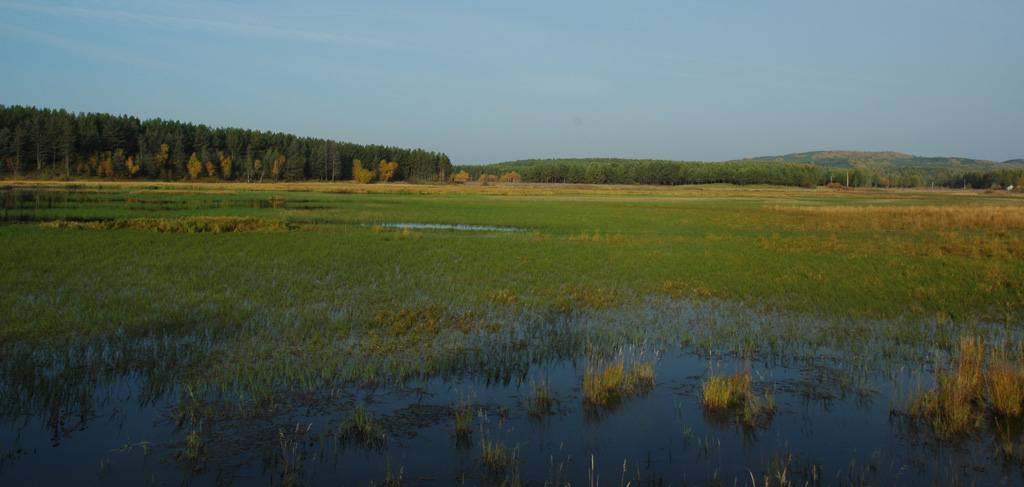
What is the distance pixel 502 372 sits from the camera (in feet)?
28.7

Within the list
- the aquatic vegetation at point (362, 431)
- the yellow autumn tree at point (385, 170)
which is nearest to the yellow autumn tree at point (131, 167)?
the yellow autumn tree at point (385, 170)

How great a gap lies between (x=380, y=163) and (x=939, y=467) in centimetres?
13761

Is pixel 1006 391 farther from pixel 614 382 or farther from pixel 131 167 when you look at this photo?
pixel 131 167

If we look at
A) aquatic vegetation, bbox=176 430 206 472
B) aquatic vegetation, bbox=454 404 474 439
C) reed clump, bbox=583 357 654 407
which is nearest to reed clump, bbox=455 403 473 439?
aquatic vegetation, bbox=454 404 474 439

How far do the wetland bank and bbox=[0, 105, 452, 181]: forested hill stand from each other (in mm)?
90034

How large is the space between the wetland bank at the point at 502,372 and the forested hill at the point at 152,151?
90.0 metres

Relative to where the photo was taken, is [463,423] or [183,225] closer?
[463,423]

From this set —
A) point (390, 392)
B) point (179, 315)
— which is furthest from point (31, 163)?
point (390, 392)

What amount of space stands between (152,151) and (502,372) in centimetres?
11110

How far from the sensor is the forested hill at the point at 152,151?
89.3 meters

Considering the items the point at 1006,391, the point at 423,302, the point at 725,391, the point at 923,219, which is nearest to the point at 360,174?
the point at 923,219

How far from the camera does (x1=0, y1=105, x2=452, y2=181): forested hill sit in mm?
89312

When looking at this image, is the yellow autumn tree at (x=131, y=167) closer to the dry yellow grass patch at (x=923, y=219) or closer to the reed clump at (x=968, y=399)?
the dry yellow grass patch at (x=923, y=219)

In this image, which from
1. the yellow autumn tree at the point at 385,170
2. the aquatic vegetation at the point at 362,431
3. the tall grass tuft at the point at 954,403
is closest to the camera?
the aquatic vegetation at the point at 362,431
